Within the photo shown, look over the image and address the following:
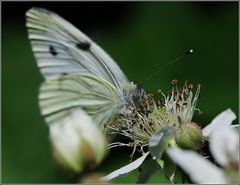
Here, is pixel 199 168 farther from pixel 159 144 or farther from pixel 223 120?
pixel 223 120

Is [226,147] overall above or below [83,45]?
above

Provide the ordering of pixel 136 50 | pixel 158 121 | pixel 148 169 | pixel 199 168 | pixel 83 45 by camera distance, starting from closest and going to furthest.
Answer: pixel 199 168 < pixel 148 169 < pixel 158 121 < pixel 83 45 < pixel 136 50

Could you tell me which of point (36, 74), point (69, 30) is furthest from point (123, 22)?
point (69, 30)

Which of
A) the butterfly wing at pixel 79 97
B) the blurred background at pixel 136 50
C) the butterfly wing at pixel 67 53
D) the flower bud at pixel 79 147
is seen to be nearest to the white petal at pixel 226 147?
the flower bud at pixel 79 147

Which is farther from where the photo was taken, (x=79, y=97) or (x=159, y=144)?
Answer: (x=79, y=97)

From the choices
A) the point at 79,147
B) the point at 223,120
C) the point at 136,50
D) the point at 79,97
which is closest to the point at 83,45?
the point at 79,97

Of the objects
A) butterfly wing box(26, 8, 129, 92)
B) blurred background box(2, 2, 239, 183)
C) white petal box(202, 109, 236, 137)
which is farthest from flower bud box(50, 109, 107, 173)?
blurred background box(2, 2, 239, 183)

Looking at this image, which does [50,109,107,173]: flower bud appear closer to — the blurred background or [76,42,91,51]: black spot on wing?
[76,42,91,51]: black spot on wing
